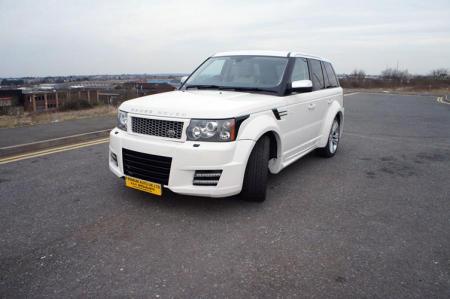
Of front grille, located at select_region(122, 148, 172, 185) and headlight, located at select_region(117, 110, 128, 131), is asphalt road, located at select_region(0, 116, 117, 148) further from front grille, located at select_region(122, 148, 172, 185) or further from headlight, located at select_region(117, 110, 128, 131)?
front grille, located at select_region(122, 148, 172, 185)

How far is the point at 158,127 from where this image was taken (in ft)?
12.1

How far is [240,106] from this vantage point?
12.2 feet

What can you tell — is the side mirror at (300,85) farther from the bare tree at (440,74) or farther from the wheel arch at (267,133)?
the bare tree at (440,74)

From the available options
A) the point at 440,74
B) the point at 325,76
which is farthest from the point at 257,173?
the point at 440,74

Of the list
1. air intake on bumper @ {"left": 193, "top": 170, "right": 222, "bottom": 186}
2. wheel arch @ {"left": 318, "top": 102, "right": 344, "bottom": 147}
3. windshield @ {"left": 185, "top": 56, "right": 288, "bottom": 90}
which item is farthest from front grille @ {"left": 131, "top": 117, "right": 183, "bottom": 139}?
wheel arch @ {"left": 318, "top": 102, "right": 344, "bottom": 147}

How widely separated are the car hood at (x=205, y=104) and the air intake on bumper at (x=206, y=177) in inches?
22.4

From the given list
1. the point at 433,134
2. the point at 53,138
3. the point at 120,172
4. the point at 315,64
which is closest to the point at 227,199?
the point at 120,172

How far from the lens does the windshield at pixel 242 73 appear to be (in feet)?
15.4

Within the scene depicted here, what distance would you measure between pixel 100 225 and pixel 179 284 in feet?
4.35

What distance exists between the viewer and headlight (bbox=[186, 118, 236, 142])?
353 centimetres

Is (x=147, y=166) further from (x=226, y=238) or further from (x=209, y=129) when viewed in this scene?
(x=226, y=238)

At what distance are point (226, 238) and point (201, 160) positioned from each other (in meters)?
0.80

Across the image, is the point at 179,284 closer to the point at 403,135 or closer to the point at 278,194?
the point at 278,194

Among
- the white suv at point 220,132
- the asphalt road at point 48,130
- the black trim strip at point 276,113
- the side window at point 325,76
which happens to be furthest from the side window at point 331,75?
the asphalt road at point 48,130
